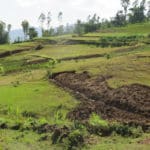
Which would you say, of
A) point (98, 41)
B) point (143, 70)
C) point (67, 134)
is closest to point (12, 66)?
→ point (98, 41)

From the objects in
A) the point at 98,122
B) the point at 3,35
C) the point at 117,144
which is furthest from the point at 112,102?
the point at 3,35

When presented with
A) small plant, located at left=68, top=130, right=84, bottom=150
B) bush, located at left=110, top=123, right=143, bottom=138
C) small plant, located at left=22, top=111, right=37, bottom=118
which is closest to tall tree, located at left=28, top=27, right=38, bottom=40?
small plant, located at left=22, top=111, right=37, bottom=118

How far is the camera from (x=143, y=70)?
40.0m

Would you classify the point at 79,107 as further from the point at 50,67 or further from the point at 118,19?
the point at 118,19

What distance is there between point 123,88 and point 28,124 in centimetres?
977

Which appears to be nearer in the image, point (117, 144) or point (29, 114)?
point (117, 144)

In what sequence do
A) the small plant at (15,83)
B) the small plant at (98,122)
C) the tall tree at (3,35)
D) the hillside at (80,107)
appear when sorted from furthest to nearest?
the tall tree at (3,35), the small plant at (15,83), the small plant at (98,122), the hillside at (80,107)

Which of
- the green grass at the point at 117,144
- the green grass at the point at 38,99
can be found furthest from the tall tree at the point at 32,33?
the green grass at the point at 117,144

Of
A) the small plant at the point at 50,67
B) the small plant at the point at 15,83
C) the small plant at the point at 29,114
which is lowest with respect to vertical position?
the small plant at the point at 29,114

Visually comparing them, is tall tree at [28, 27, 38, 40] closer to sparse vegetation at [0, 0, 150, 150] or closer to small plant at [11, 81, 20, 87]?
sparse vegetation at [0, 0, 150, 150]

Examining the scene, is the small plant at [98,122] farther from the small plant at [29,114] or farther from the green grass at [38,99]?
the small plant at [29,114]

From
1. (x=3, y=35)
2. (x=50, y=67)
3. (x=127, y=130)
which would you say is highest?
(x=3, y=35)

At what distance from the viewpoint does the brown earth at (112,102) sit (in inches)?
1206

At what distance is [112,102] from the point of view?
3375 centimetres
